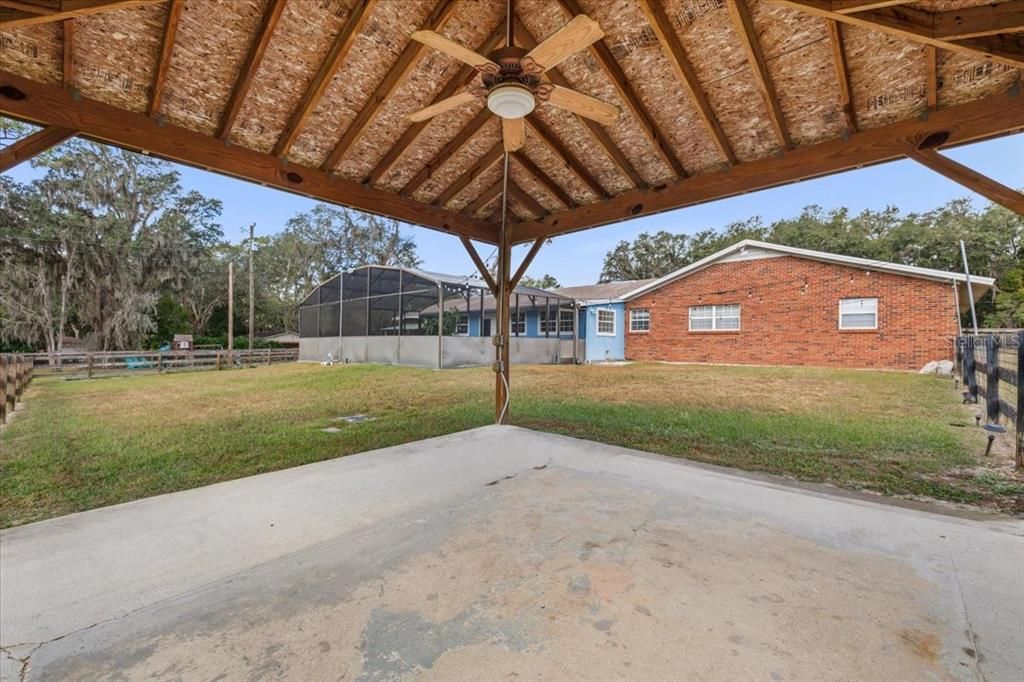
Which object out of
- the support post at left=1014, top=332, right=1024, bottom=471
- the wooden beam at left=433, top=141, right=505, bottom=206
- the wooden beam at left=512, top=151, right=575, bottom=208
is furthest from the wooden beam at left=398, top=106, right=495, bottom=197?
the support post at left=1014, top=332, right=1024, bottom=471

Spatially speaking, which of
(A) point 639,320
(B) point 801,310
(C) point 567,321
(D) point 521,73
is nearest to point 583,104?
(D) point 521,73

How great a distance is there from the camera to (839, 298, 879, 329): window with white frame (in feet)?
38.3

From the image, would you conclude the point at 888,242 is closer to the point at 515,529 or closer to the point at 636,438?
the point at 636,438

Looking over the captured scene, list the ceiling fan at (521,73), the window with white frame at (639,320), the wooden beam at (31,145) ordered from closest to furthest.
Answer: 1. the ceiling fan at (521,73)
2. the wooden beam at (31,145)
3. the window with white frame at (639,320)

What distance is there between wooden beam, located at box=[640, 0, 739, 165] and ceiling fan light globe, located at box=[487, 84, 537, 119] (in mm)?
847

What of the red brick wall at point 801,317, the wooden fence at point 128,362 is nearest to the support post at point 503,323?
the red brick wall at point 801,317

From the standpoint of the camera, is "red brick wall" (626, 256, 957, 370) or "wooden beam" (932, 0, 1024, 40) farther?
"red brick wall" (626, 256, 957, 370)

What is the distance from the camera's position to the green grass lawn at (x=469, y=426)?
11.7 ft

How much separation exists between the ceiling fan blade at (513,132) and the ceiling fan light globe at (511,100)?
0.24 m

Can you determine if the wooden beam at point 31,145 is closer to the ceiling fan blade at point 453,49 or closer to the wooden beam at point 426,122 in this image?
the wooden beam at point 426,122

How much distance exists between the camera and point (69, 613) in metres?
1.71

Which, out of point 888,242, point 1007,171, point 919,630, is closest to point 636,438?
point 919,630

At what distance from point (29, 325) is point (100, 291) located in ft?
9.65

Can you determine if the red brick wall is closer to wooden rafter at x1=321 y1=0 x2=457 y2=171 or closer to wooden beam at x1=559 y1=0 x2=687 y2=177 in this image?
Answer: wooden beam at x1=559 y1=0 x2=687 y2=177
